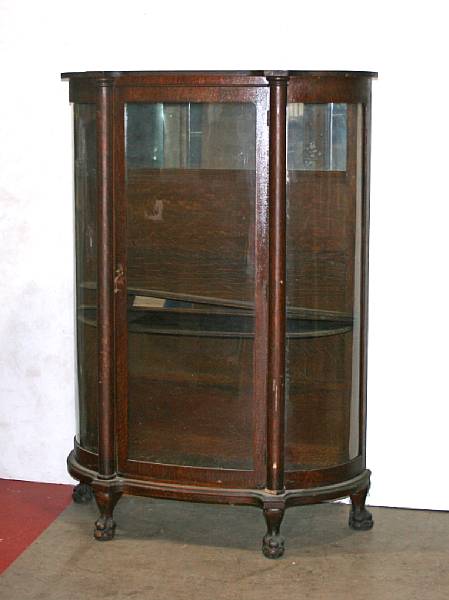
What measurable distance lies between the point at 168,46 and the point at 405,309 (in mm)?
1227

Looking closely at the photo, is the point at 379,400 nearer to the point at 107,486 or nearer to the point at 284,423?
the point at 284,423

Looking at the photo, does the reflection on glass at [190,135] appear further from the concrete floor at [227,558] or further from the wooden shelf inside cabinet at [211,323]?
the concrete floor at [227,558]

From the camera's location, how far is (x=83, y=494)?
3.97 m

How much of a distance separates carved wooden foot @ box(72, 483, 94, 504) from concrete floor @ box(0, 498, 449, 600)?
32 millimetres

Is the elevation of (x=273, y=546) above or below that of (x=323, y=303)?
below

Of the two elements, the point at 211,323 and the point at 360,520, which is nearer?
the point at 211,323

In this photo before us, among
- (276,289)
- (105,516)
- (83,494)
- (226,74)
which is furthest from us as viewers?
(83,494)

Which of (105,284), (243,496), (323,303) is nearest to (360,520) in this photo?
(243,496)

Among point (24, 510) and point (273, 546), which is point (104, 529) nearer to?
point (24, 510)

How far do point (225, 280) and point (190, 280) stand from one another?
0.12 meters

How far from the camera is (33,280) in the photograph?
4.14 meters

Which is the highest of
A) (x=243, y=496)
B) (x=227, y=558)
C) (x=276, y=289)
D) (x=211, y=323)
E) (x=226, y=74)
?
(x=226, y=74)

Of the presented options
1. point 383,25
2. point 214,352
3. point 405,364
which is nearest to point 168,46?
point 383,25

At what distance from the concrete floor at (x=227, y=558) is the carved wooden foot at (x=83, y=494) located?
32 millimetres
